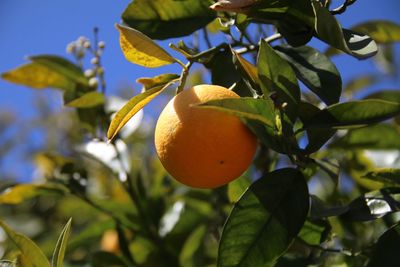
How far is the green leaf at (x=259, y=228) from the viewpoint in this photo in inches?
31.9

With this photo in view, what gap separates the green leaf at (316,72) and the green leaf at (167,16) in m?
0.18

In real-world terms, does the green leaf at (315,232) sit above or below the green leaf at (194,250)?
above

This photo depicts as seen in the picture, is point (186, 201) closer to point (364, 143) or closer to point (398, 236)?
point (364, 143)

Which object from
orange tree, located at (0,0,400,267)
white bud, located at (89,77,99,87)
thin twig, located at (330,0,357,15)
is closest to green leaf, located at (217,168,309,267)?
orange tree, located at (0,0,400,267)

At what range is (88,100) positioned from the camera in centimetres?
134

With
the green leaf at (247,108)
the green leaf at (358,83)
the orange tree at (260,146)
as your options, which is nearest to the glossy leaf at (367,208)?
the orange tree at (260,146)

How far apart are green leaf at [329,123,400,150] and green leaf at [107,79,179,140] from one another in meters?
0.71

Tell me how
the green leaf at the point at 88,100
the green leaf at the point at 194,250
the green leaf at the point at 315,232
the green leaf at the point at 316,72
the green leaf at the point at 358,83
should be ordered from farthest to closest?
the green leaf at the point at 358,83 < the green leaf at the point at 194,250 < the green leaf at the point at 88,100 < the green leaf at the point at 315,232 < the green leaf at the point at 316,72

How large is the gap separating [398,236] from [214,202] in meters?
0.79

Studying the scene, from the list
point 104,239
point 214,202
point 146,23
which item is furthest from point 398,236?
point 104,239

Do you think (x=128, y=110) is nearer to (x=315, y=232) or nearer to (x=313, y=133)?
(x=313, y=133)

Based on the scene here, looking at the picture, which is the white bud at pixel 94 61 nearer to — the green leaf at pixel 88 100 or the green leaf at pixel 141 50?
the green leaf at pixel 88 100

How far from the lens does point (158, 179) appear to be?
1705 mm

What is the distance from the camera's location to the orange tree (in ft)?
2.67
